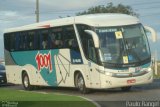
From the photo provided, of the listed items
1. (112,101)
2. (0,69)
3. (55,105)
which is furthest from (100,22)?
(0,69)

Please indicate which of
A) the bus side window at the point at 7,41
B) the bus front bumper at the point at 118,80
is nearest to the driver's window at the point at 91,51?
the bus front bumper at the point at 118,80

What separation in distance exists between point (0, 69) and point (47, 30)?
371 inches

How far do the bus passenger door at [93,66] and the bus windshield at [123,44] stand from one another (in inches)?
18.6

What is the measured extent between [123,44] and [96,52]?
1.14 meters

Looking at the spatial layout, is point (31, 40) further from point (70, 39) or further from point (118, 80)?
point (118, 80)

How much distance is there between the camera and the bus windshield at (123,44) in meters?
24.3

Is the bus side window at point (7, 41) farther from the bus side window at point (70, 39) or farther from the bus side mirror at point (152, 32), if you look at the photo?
the bus side mirror at point (152, 32)

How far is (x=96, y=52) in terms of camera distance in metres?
24.4

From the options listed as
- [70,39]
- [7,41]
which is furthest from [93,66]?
[7,41]

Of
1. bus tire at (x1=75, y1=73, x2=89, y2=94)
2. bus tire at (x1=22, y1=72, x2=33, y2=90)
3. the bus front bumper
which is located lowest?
bus tire at (x1=22, y1=72, x2=33, y2=90)

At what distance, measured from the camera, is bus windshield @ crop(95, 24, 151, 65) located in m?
24.3

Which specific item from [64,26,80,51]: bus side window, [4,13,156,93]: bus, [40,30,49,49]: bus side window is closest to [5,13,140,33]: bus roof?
[4,13,156,93]: bus

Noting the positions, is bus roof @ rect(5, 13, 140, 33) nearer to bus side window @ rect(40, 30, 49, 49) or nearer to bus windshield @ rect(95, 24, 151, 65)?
bus windshield @ rect(95, 24, 151, 65)

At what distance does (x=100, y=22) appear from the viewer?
24.8m
